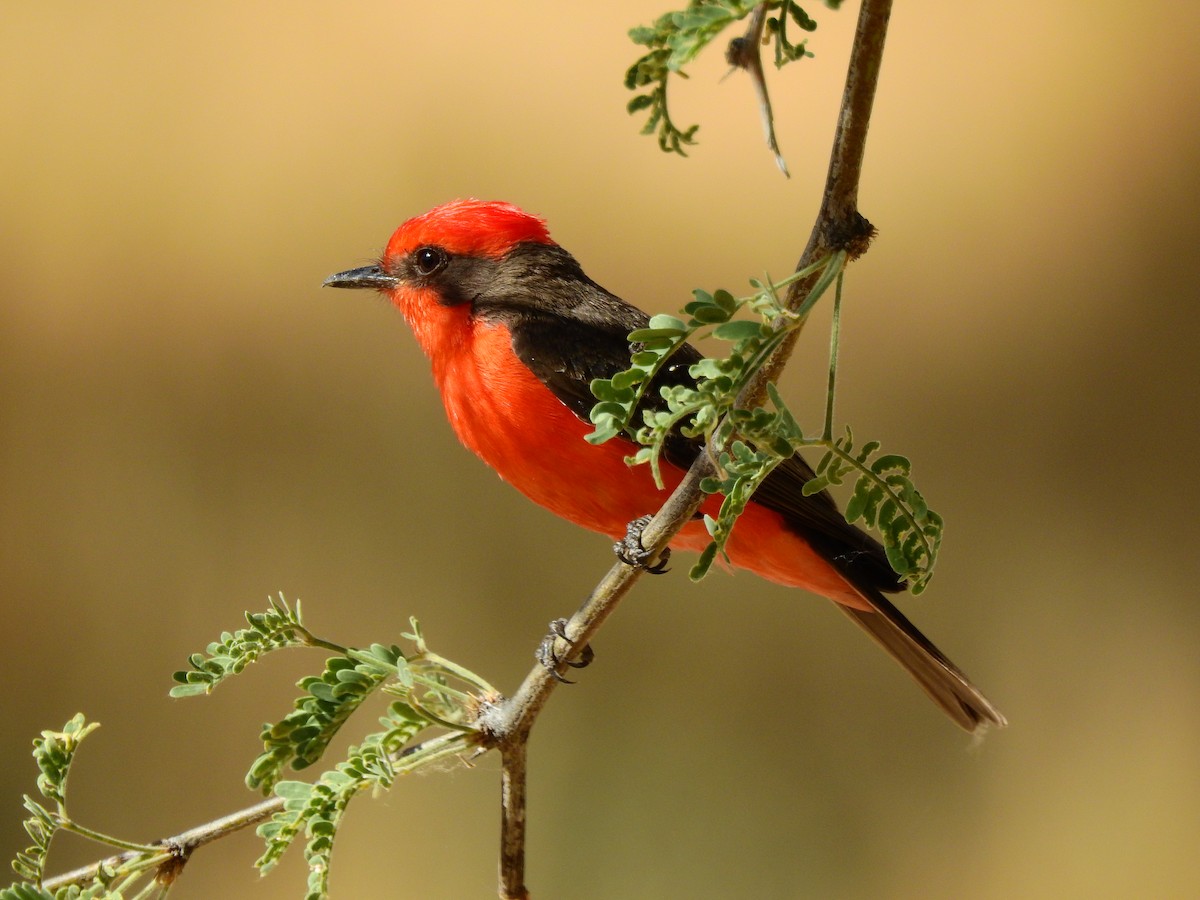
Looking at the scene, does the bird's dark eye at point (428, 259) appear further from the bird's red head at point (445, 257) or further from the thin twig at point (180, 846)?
the thin twig at point (180, 846)

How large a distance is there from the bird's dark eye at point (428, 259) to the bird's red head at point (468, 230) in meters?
0.01

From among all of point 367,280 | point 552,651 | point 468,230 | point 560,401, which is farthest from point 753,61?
point 367,280

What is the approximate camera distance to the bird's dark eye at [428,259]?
2.85m

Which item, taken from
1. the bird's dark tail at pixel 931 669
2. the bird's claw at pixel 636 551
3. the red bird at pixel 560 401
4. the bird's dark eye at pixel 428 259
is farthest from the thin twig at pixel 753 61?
the bird's dark eye at pixel 428 259

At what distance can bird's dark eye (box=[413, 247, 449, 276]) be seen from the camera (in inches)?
112

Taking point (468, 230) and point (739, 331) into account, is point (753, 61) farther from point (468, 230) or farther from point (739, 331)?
point (468, 230)

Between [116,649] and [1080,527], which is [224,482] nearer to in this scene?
[116,649]

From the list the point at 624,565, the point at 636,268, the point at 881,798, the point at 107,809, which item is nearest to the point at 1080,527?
the point at 881,798

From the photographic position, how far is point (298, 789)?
1.43 metres

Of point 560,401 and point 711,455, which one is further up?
point 711,455

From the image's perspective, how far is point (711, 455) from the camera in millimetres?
1335

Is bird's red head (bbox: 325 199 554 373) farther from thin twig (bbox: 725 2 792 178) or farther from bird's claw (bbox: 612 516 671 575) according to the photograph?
thin twig (bbox: 725 2 792 178)

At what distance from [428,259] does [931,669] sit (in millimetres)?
1481

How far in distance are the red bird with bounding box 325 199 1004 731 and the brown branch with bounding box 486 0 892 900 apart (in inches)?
18.5
